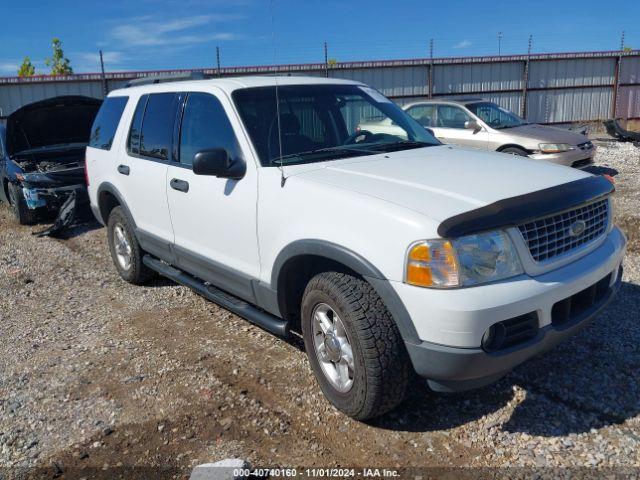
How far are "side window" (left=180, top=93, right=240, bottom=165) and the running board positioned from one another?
0.97 m

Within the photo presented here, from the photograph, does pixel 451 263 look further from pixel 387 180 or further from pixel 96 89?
pixel 96 89

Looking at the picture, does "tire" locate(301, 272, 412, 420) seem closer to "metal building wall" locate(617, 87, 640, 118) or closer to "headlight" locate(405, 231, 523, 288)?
"headlight" locate(405, 231, 523, 288)

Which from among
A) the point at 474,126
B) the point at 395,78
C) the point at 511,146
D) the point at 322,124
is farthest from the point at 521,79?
the point at 322,124

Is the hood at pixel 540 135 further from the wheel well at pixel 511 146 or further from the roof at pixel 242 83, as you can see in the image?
the roof at pixel 242 83

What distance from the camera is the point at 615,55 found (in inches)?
835

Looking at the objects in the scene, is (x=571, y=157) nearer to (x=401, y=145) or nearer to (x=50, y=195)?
(x=401, y=145)

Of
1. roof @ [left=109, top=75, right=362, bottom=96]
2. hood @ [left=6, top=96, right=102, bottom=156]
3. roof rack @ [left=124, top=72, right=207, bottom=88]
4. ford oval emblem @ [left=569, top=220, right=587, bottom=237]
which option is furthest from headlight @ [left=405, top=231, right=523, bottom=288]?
hood @ [left=6, top=96, right=102, bottom=156]

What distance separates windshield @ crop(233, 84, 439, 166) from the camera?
388 cm

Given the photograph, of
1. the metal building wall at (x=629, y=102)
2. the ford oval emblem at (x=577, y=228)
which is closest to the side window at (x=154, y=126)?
the ford oval emblem at (x=577, y=228)

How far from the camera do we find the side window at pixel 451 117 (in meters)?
11.3

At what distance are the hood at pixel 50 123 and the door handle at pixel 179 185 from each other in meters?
5.89

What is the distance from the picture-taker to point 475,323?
2.64 meters

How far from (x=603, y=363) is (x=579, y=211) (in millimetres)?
1220

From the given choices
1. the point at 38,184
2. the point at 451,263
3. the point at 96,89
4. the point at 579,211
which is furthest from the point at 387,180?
the point at 96,89
